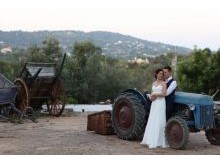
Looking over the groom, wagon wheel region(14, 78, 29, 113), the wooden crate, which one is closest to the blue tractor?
the groom

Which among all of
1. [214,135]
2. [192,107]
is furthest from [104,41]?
[192,107]

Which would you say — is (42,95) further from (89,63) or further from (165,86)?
(89,63)

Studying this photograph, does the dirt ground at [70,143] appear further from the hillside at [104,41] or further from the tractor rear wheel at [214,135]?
the hillside at [104,41]

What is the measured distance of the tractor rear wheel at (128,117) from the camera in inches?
459

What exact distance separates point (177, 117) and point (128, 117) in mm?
1522

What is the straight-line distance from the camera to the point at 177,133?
1067 cm

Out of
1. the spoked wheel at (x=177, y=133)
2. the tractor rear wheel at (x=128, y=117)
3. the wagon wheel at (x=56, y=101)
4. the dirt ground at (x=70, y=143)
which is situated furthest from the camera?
the wagon wheel at (x=56, y=101)

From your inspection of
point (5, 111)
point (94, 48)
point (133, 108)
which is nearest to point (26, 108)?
point (5, 111)

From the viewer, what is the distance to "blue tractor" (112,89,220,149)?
35.1ft

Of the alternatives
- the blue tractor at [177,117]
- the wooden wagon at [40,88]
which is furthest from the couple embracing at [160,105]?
the wooden wagon at [40,88]

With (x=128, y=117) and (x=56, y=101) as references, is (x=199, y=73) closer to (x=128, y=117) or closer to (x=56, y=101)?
(x=56, y=101)

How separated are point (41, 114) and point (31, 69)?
6.52ft

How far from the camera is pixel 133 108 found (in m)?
11.7

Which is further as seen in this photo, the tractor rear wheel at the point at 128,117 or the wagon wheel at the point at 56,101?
the wagon wheel at the point at 56,101
